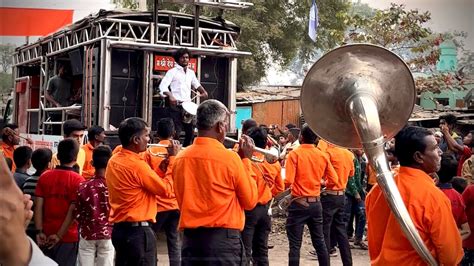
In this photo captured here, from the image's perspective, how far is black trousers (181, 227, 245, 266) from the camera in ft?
13.9

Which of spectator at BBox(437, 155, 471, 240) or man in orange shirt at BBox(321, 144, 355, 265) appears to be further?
man in orange shirt at BBox(321, 144, 355, 265)

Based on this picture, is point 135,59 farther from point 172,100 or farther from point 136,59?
point 172,100

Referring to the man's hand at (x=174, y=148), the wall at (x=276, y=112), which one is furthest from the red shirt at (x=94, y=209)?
the wall at (x=276, y=112)

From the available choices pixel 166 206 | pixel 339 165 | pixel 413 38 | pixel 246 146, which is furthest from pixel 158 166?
pixel 413 38

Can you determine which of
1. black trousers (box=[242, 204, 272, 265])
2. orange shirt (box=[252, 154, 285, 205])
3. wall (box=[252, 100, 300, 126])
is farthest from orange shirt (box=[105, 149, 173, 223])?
wall (box=[252, 100, 300, 126])

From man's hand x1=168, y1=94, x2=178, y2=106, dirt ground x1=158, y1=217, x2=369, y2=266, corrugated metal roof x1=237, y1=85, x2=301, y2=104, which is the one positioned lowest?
dirt ground x1=158, y1=217, x2=369, y2=266

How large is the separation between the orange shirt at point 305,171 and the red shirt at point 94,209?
7.52 ft

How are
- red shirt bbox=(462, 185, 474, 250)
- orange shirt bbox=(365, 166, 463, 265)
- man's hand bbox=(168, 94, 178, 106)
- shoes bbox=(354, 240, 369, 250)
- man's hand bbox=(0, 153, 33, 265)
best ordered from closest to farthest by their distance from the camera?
man's hand bbox=(0, 153, 33, 265), orange shirt bbox=(365, 166, 463, 265), red shirt bbox=(462, 185, 474, 250), man's hand bbox=(168, 94, 178, 106), shoes bbox=(354, 240, 369, 250)

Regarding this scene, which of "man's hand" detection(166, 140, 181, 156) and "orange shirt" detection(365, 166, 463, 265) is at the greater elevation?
"man's hand" detection(166, 140, 181, 156)

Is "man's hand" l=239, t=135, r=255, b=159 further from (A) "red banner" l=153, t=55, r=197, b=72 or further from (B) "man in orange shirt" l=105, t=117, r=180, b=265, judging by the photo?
(A) "red banner" l=153, t=55, r=197, b=72

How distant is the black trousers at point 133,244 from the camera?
4.82 m

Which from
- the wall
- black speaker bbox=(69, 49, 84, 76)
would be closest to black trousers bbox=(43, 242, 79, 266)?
black speaker bbox=(69, 49, 84, 76)

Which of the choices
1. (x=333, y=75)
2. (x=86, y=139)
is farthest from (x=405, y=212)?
(x=86, y=139)

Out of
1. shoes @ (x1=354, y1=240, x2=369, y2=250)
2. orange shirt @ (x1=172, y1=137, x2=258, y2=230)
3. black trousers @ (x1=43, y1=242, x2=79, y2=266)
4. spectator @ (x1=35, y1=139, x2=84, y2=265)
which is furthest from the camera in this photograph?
shoes @ (x1=354, y1=240, x2=369, y2=250)
